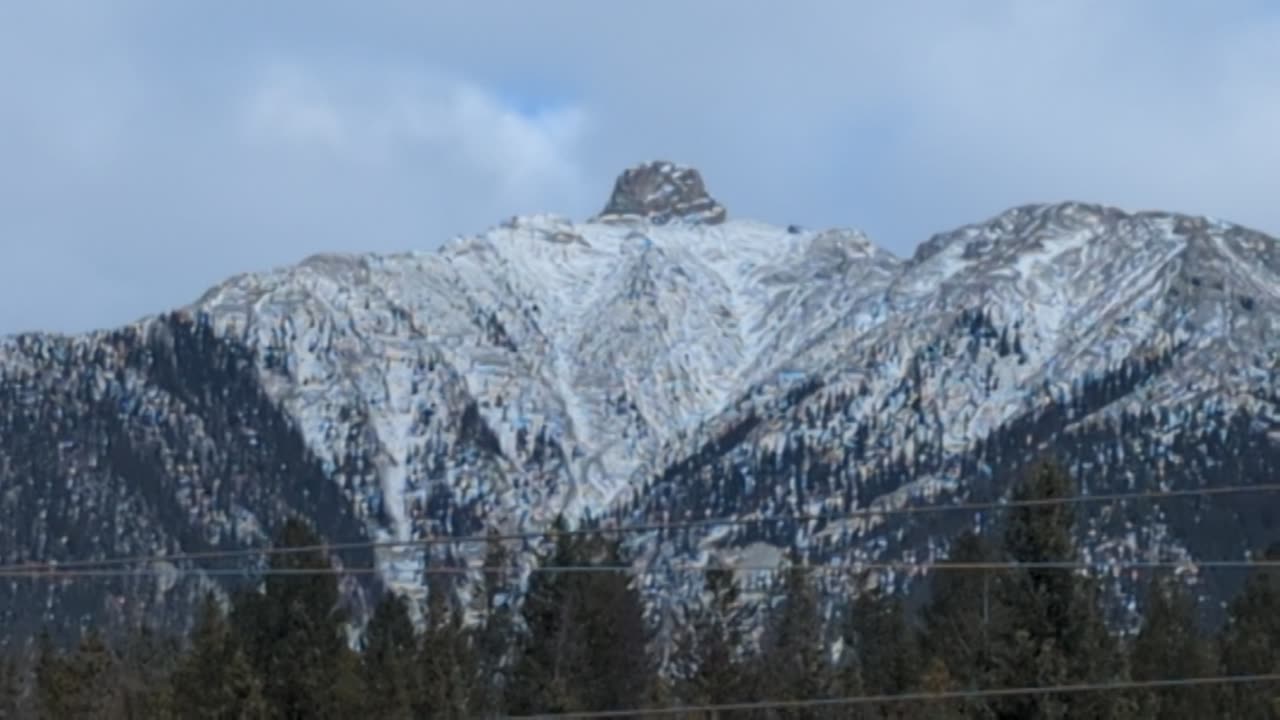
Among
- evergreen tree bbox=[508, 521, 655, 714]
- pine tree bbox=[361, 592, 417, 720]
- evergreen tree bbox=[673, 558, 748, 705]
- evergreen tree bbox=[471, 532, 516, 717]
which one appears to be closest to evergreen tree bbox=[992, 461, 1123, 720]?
pine tree bbox=[361, 592, 417, 720]

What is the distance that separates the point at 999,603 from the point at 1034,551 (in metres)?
1.76

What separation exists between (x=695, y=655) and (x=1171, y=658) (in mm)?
22039

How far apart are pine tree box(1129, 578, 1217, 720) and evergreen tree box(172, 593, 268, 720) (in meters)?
32.3

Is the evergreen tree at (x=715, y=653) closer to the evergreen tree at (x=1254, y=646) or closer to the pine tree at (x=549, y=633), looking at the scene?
the pine tree at (x=549, y=633)

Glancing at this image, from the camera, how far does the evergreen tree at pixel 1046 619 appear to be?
232 feet

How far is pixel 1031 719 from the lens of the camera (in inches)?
2726

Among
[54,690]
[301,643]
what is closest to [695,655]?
[301,643]

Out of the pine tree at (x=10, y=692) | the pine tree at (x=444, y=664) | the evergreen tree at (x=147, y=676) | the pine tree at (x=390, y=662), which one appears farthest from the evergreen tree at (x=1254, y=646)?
the pine tree at (x=10, y=692)

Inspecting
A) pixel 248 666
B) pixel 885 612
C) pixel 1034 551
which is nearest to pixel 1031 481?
pixel 1034 551

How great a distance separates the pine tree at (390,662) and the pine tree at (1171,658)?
89.5ft

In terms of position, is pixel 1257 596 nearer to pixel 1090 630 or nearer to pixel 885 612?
pixel 885 612

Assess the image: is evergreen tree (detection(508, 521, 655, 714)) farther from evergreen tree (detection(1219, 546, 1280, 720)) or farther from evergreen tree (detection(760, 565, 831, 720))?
evergreen tree (detection(1219, 546, 1280, 720))

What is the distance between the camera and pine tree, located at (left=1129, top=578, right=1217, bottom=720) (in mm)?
104250

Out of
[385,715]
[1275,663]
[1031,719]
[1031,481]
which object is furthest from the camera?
[1275,663]
